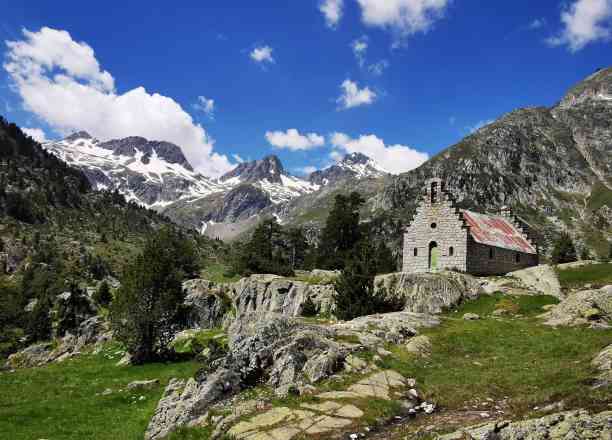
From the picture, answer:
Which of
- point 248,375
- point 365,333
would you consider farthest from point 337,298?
point 248,375

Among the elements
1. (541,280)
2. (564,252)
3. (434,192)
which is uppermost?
(434,192)

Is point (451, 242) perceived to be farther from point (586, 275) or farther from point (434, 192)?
point (586, 275)

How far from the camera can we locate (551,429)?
39.4 feet

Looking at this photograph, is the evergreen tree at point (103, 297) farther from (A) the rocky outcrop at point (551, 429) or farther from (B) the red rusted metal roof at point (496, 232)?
(A) the rocky outcrop at point (551, 429)

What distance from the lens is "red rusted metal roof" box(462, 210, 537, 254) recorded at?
54.7 metres

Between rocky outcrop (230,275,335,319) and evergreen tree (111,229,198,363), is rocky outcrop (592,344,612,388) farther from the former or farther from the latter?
evergreen tree (111,229,198,363)

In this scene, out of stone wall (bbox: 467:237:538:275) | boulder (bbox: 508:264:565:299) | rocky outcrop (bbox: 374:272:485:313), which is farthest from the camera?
stone wall (bbox: 467:237:538:275)

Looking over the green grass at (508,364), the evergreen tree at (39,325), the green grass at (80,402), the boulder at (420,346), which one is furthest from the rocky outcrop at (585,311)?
the evergreen tree at (39,325)

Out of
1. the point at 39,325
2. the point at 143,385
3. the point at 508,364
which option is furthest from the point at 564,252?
the point at 39,325

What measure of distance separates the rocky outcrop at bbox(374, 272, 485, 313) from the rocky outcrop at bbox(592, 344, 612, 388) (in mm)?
23141

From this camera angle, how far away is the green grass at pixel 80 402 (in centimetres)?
2439

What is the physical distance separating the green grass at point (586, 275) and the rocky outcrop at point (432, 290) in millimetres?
11208

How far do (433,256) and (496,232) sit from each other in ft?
37.7

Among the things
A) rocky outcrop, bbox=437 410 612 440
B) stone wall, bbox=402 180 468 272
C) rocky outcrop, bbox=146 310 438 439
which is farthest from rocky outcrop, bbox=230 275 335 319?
rocky outcrop, bbox=437 410 612 440
